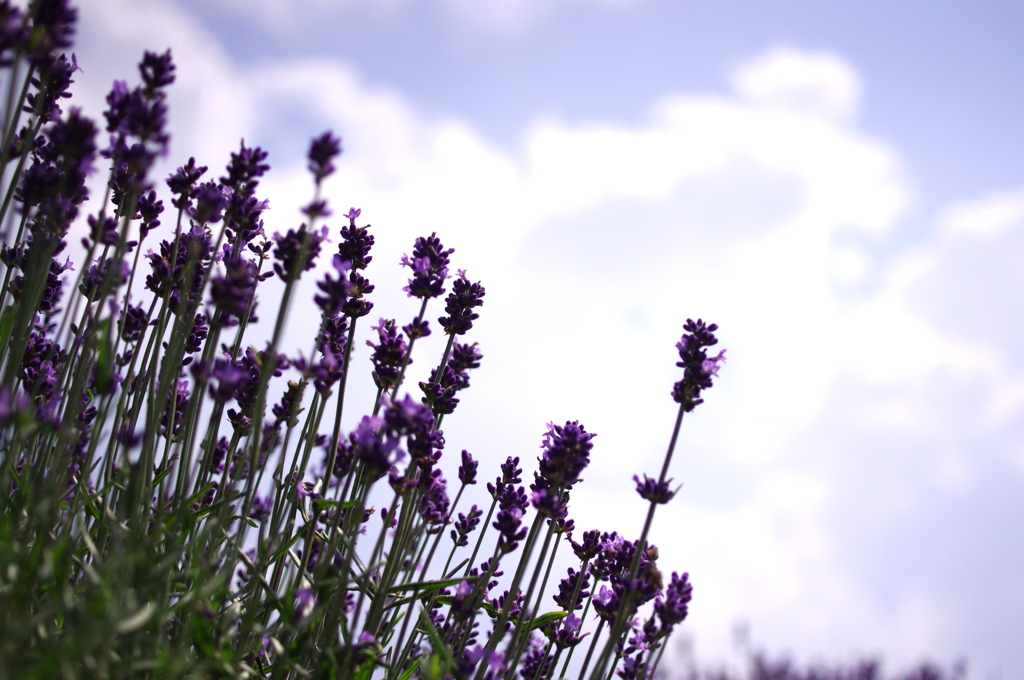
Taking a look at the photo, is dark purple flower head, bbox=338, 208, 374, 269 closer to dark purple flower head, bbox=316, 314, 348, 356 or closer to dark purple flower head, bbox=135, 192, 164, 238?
dark purple flower head, bbox=316, 314, 348, 356

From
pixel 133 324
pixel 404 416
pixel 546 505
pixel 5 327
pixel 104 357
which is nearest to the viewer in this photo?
pixel 104 357

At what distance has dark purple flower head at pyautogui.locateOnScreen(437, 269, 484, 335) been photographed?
2801 mm

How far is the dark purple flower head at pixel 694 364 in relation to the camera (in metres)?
2.47

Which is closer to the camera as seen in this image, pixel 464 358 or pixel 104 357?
pixel 104 357

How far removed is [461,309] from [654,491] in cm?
102

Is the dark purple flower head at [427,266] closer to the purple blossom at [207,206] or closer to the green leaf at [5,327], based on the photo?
the purple blossom at [207,206]

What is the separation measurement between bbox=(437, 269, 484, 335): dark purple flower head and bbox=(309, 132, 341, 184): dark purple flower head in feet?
2.90

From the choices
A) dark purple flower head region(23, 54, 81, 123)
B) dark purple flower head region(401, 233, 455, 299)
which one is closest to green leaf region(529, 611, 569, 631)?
dark purple flower head region(401, 233, 455, 299)

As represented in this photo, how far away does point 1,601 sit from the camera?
1791mm

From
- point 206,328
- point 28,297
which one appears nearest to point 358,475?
point 206,328

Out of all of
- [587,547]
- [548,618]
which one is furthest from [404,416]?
[587,547]

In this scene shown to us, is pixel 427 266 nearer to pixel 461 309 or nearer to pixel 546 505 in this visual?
pixel 461 309

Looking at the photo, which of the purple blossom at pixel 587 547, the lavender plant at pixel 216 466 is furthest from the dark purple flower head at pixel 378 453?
the purple blossom at pixel 587 547

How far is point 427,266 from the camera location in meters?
2.71
